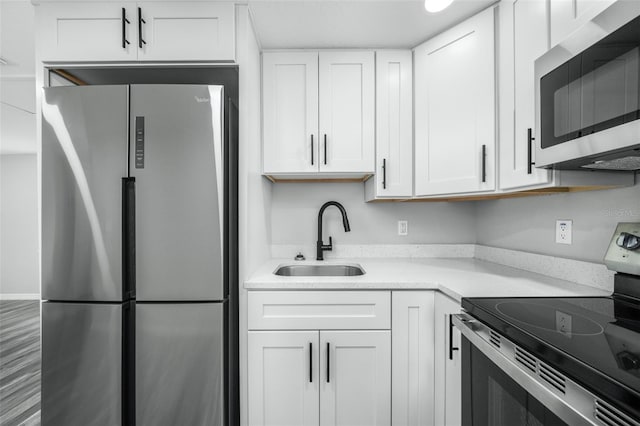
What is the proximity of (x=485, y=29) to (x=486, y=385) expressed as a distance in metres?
1.58

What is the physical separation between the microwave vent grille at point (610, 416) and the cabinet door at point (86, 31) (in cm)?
206

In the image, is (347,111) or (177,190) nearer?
(177,190)

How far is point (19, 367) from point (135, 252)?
236 centimetres

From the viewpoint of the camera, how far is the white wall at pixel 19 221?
4695mm

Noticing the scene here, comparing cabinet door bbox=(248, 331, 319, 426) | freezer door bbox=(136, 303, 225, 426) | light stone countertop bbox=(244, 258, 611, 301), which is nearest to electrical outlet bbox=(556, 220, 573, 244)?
light stone countertop bbox=(244, 258, 611, 301)

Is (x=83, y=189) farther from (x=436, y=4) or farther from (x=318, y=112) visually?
(x=436, y=4)

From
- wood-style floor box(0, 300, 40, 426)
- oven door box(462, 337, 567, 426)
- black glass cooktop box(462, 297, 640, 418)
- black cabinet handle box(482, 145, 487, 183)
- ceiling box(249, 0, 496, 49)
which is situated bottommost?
wood-style floor box(0, 300, 40, 426)

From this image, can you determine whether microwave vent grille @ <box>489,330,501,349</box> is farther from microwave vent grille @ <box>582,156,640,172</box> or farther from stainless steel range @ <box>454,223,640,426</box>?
microwave vent grille @ <box>582,156,640,172</box>

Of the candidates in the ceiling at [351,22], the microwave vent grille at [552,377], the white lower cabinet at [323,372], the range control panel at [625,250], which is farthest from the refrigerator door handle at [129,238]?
the range control panel at [625,250]

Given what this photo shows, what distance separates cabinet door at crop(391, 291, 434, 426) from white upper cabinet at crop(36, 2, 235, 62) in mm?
1562

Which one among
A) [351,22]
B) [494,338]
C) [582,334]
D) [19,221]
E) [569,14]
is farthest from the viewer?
[19,221]

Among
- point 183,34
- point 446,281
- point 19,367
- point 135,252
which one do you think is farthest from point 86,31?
point 19,367

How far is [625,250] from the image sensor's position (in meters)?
1.02

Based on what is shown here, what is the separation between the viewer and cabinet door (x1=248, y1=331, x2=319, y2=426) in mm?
1412
